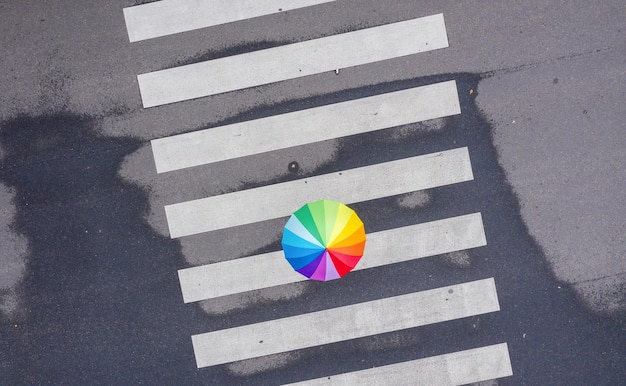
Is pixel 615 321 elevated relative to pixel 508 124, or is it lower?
lower

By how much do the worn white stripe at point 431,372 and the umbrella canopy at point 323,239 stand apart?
152cm


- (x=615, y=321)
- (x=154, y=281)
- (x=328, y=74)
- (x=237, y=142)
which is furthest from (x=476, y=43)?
(x=154, y=281)

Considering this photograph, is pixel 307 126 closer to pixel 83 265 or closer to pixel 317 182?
A: pixel 317 182

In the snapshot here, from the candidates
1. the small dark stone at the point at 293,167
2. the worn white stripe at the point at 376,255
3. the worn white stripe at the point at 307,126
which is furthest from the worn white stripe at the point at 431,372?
the worn white stripe at the point at 307,126

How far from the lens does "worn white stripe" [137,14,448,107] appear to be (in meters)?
6.25

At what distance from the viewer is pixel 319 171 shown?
6328 millimetres

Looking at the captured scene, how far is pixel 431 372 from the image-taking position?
638 centimetres

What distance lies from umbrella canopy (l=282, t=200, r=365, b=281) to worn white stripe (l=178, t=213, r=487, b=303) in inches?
24.3

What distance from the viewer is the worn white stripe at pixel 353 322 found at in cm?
635

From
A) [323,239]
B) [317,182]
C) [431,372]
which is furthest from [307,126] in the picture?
[431,372]

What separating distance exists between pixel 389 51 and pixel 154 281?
158 inches

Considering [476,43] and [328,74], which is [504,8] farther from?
[328,74]

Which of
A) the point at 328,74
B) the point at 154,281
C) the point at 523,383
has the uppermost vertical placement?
the point at 328,74

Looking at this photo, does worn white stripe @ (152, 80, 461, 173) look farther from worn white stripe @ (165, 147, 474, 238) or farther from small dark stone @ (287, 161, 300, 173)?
worn white stripe @ (165, 147, 474, 238)
